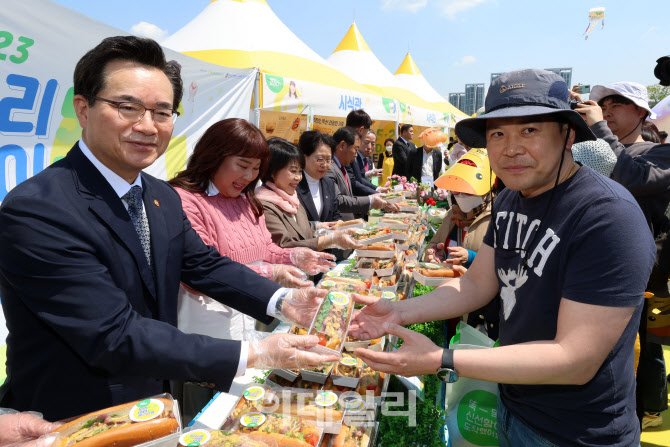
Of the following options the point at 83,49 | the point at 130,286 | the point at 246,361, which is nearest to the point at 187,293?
the point at 130,286

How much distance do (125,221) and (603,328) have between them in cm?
171

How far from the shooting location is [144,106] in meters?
1.43

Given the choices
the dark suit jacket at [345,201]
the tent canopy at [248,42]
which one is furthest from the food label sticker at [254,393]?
the tent canopy at [248,42]

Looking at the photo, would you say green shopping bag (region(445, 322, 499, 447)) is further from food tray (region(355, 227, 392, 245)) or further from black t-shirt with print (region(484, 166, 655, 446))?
food tray (region(355, 227, 392, 245))

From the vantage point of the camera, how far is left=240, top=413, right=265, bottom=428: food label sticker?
1.39 m

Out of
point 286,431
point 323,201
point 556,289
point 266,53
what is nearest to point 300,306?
point 286,431

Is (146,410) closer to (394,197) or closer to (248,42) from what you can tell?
(394,197)

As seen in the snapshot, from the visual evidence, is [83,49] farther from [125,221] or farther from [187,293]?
[125,221]

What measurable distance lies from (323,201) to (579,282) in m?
3.50

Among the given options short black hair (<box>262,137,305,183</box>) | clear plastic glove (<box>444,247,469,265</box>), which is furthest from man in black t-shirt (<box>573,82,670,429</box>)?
short black hair (<box>262,137,305,183</box>)

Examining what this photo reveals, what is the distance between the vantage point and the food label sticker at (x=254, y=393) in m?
1.56

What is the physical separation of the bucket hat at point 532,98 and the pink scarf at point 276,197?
235cm

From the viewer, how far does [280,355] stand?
1.50 meters

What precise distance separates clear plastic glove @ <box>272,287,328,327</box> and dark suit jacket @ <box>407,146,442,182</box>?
804 cm
